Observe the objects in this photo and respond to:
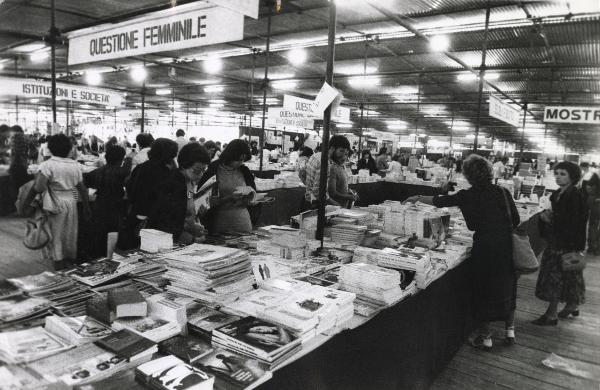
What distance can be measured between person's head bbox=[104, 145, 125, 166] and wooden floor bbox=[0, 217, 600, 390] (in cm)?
189

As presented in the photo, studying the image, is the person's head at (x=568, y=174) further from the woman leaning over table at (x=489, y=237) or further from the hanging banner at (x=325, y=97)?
the hanging banner at (x=325, y=97)

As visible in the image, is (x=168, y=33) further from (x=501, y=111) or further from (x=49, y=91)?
(x=49, y=91)

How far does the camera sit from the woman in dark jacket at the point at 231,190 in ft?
11.5

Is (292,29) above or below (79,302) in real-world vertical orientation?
above

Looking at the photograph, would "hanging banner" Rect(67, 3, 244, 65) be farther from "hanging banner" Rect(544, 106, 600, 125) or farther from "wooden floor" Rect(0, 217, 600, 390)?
"hanging banner" Rect(544, 106, 600, 125)

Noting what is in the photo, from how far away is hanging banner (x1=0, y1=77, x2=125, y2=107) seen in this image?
8203mm

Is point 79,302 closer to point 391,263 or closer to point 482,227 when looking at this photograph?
point 391,263

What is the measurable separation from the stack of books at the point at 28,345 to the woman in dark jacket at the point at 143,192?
66.3 inches

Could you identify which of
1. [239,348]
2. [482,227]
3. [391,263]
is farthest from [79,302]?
[482,227]

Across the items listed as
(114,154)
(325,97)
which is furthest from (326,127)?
(114,154)

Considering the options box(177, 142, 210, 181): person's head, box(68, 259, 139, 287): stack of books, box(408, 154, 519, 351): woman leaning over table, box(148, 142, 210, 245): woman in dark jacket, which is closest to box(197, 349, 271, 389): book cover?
box(68, 259, 139, 287): stack of books

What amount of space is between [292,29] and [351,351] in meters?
7.83

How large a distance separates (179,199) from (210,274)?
1.25m

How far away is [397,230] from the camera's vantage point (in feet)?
12.3
